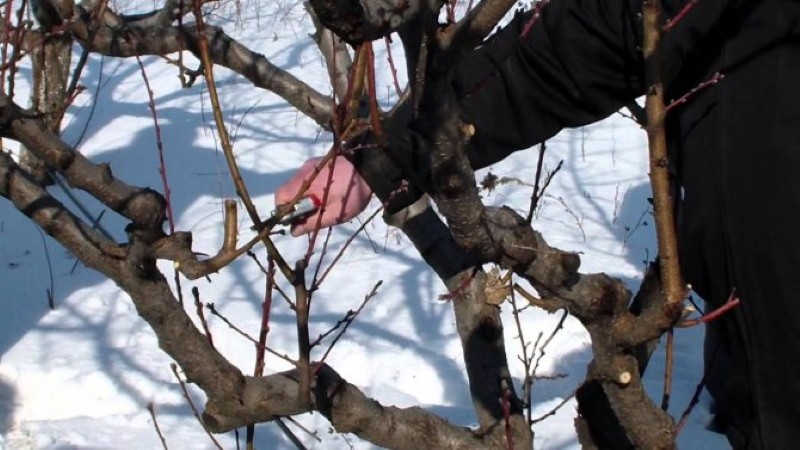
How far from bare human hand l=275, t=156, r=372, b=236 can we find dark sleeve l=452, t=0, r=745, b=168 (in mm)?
178

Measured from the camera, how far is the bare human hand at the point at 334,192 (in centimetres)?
144

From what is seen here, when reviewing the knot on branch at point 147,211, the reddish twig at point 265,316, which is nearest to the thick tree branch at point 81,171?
the knot on branch at point 147,211

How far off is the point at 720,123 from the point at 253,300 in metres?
3.24

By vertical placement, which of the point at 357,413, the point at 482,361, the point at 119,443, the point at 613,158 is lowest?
the point at 357,413

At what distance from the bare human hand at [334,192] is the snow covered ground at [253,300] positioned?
5.29 feet

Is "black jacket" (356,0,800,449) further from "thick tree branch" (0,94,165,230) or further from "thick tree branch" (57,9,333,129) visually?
"thick tree branch" (57,9,333,129)

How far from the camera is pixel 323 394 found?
4.84 ft

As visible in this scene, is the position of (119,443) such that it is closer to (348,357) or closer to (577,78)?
(348,357)

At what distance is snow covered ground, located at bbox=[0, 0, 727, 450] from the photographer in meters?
3.37

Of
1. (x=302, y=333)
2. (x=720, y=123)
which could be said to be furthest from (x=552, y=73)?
(x=302, y=333)

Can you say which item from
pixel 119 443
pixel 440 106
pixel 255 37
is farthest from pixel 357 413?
pixel 255 37

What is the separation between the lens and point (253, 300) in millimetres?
4414

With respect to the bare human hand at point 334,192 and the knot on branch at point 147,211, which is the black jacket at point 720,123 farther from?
the knot on branch at point 147,211

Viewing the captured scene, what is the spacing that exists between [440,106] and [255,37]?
24.6ft
